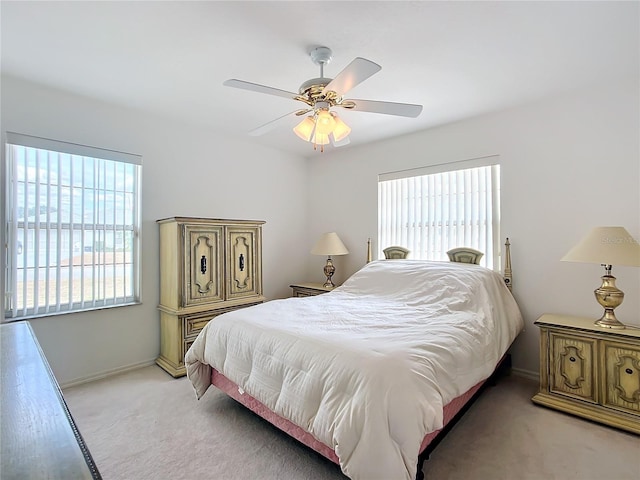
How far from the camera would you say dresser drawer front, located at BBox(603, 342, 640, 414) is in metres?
2.20

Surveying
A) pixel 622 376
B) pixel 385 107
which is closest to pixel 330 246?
pixel 385 107

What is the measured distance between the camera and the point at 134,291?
334cm

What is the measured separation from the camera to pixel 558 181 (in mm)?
2893

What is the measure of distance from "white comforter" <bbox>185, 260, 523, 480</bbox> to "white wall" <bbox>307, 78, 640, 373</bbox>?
1.37ft

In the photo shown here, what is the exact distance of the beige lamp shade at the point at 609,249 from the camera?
2.25m

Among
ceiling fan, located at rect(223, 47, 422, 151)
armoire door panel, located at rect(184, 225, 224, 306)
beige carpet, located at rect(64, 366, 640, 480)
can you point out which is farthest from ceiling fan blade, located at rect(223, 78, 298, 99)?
beige carpet, located at rect(64, 366, 640, 480)

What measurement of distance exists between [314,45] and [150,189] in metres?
2.30

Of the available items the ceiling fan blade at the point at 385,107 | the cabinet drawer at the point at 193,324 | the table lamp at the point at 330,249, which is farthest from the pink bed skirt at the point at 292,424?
the table lamp at the point at 330,249

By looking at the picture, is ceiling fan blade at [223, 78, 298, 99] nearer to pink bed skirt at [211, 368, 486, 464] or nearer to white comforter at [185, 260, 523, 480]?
white comforter at [185, 260, 523, 480]

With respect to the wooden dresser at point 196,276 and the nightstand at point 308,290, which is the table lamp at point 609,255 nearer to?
the nightstand at point 308,290

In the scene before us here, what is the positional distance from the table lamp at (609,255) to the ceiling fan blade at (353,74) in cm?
207

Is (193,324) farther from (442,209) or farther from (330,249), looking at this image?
(442,209)

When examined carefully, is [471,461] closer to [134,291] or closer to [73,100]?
[134,291]

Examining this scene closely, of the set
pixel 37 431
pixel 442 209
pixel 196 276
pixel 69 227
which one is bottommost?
pixel 37 431
